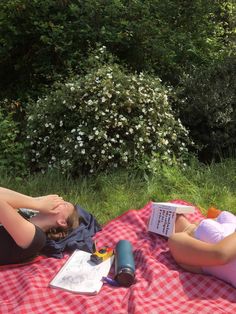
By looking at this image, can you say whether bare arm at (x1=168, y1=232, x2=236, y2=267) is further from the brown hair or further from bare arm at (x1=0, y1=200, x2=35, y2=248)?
bare arm at (x1=0, y1=200, x2=35, y2=248)

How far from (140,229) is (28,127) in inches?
78.2

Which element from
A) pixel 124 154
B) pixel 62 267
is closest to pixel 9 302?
pixel 62 267

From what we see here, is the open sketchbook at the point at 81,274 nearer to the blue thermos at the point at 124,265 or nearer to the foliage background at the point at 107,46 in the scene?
the blue thermos at the point at 124,265

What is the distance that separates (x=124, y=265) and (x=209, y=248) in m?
0.54

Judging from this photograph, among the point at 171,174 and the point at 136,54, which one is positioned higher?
the point at 136,54

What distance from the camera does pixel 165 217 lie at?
345 centimetres

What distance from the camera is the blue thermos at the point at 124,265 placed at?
2902 millimetres

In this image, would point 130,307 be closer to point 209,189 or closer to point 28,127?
point 209,189

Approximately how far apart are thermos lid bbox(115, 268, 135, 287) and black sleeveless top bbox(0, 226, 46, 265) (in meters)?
0.57

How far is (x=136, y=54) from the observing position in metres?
6.21

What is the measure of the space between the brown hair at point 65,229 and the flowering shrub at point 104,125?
1.14 meters

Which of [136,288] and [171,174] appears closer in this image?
[136,288]

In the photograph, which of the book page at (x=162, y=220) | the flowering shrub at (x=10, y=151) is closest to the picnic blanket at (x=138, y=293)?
the book page at (x=162, y=220)

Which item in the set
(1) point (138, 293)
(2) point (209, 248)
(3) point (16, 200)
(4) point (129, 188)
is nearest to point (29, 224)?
(3) point (16, 200)
